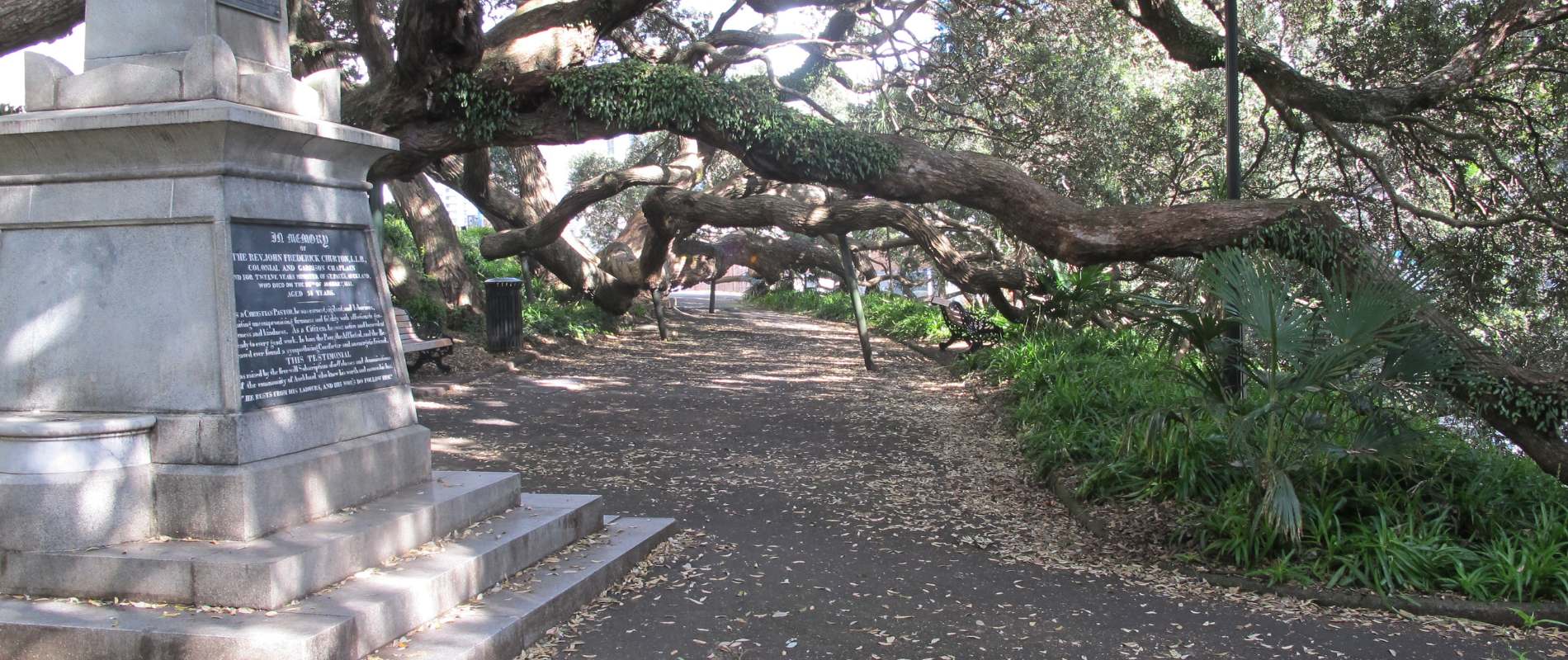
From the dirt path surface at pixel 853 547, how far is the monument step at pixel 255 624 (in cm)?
65

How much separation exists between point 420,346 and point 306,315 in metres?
7.91

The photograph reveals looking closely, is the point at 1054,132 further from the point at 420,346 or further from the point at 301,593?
the point at 301,593

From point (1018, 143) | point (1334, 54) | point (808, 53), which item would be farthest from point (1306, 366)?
point (808, 53)

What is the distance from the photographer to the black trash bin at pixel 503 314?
14.4 m

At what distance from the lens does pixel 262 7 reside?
14.5 feet

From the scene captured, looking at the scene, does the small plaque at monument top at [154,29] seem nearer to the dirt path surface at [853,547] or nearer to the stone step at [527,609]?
the stone step at [527,609]

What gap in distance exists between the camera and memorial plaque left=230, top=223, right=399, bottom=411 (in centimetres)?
399

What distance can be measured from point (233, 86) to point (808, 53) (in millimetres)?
14132

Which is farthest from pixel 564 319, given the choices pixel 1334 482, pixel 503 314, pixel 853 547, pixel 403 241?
pixel 1334 482

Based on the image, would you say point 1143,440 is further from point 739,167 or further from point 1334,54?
point 739,167

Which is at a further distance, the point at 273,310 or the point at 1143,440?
the point at 1143,440

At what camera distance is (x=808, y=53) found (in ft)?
57.2

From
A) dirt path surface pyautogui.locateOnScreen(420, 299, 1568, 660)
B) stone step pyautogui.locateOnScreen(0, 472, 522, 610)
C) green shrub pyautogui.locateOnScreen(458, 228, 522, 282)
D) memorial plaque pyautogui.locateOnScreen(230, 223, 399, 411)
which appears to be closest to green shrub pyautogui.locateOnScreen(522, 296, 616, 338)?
green shrub pyautogui.locateOnScreen(458, 228, 522, 282)

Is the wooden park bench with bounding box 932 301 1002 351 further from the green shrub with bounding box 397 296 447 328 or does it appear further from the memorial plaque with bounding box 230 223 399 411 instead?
the memorial plaque with bounding box 230 223 399 411
